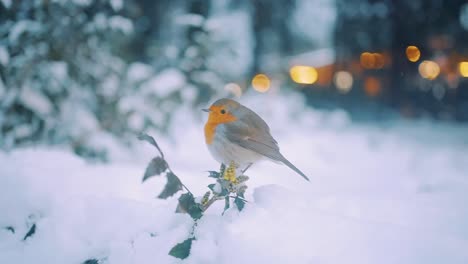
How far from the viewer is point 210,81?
460 cm

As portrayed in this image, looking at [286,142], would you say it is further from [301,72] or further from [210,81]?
[301,72]

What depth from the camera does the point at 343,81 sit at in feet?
68.0

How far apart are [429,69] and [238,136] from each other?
15871 mm

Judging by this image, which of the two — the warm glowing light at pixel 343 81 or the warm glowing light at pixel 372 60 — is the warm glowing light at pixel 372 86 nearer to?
the warm glowing light at pixel 372 60

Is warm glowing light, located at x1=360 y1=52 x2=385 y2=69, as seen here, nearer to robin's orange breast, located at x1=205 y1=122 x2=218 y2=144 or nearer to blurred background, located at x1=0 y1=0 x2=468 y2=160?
blurred background, located at x1=0 y1=0 x2=468 y2=160

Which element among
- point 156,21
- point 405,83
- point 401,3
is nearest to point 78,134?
point 156,21

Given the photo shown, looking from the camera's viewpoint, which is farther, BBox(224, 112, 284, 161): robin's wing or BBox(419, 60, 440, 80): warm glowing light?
BBox(419, 60, 440, 80): warm glowing light

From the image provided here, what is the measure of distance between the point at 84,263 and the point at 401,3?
14.8m

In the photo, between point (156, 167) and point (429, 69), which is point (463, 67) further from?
point (156, 167)

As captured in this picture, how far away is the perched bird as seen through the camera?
1.90 metres

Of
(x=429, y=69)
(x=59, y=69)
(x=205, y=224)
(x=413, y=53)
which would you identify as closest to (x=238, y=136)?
(x=205, y=224)

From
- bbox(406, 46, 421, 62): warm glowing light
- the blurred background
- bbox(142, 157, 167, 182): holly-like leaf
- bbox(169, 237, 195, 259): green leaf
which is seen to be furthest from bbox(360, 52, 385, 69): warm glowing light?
bbox(169, 237, 195, 259): green leaf

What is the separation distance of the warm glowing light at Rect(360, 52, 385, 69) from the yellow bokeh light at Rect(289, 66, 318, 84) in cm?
353

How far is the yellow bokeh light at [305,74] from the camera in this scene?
74.8 feet
